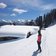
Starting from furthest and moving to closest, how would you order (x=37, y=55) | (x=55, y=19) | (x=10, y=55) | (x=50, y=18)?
(x=50, y=18)
(x=55, y=19)
(x=10, y=55)
(x=37, y=55)

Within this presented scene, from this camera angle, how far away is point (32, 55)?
11.7m

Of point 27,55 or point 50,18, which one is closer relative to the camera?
point 27,55

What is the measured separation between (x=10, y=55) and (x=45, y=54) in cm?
296

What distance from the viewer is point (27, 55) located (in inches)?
464

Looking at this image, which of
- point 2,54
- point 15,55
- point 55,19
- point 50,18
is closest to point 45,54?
point 15,55

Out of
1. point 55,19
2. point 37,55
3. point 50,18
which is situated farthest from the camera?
point 50,18

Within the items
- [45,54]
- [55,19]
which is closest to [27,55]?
[45,54]

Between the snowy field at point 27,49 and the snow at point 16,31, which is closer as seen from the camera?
the snowy field at point 27,49

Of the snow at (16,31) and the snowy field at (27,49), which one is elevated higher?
the snowy field at (27,49)

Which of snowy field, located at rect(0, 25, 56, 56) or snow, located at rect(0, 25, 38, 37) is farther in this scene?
snow, located at rect(0, 25, 38, 37)

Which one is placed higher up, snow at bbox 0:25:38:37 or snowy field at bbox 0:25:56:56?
snowy field at bbox 0:25:56:56

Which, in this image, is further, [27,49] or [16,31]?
[16,31]

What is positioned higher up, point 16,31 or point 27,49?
point 27,49

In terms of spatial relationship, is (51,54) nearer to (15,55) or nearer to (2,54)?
(15,55)
